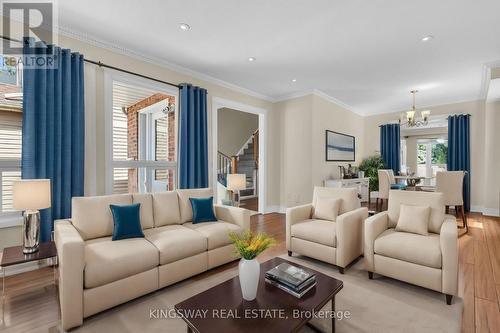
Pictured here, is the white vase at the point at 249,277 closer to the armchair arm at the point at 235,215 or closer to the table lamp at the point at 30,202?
the armchair arm at the point at 235,215

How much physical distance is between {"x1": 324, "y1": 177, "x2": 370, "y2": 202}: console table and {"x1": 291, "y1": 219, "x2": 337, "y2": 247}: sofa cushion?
8.80 feet

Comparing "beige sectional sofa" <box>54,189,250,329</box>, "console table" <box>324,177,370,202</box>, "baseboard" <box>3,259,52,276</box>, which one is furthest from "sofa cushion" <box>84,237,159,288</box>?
"console table" <box>324,177,370,202</box>

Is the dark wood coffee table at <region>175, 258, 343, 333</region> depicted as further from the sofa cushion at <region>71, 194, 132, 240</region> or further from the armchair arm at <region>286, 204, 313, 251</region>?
the sofa cushion at <region>71, 194, 132, 240</region>

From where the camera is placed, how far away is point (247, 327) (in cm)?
138

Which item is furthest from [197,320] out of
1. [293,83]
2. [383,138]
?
[383,138]

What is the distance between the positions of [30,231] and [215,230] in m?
1.79

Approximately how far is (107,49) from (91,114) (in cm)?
95

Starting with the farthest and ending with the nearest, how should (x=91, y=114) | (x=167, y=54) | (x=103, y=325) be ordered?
(x=167, y=54)
(x=91, y=114)
(x=103, y=325)

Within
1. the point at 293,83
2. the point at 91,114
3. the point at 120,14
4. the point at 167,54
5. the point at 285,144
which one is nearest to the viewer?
the point at 120,14

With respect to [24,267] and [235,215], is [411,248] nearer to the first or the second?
[235,215]

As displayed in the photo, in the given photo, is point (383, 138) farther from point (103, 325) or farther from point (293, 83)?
point (103, 325)

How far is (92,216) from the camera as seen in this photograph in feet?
8.38

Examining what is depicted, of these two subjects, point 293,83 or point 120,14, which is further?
point 293,83

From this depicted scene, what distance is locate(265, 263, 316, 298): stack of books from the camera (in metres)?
1.71
